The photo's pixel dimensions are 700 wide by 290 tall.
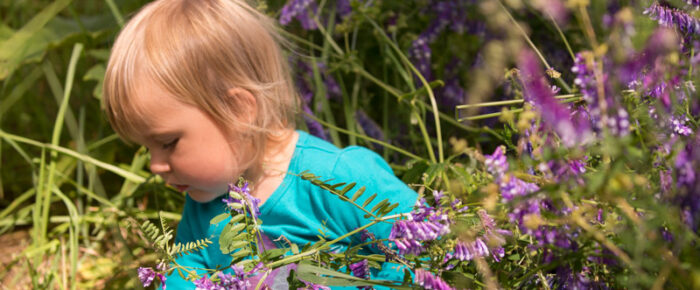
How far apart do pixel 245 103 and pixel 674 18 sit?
79 centimetres

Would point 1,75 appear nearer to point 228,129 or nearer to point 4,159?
point 4,159

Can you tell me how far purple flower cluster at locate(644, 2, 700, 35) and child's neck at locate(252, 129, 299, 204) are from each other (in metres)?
0.80

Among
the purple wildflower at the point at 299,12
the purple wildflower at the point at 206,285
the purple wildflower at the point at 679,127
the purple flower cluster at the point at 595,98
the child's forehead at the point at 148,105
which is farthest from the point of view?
the purple wildflower at the point at 299,12

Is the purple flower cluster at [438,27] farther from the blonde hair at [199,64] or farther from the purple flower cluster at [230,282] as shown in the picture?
the purple flower cluster at [230,282]

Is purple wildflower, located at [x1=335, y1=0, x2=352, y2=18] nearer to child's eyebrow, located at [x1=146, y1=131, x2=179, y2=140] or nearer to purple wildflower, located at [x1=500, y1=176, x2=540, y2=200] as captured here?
child's eyebrow, located at [x1=146, y1=131, x2=179, y2=140]

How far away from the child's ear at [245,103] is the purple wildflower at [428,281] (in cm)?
65

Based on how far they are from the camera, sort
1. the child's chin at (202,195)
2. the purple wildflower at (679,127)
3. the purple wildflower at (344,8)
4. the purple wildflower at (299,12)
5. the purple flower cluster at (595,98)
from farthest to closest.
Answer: the purple wildflower at (344,8)
the purple wildflower at (299,12)
the child's chin at (202,195)
the purple wildflower at (679,127)
the purple flower cluster at (595,98)

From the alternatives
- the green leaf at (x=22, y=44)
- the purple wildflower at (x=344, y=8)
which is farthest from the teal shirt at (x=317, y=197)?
the green leaf at (x=22, y=44)

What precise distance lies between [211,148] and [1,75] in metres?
1.02

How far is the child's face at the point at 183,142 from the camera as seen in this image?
47.3 inches

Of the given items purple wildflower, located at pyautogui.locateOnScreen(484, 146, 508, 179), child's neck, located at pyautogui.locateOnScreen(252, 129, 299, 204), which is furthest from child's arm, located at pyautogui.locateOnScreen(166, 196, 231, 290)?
purple wildflower, located at pyautogui.locateOnScreen(484, 146, 508, 179)

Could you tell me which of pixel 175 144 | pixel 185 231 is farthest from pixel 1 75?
pixel 175 144

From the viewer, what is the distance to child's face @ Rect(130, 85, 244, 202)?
1202mm

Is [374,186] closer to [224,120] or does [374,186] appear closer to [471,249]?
[224,120]
